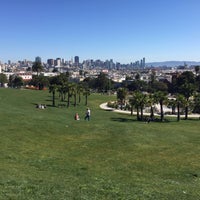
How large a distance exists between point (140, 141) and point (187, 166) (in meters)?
7.33

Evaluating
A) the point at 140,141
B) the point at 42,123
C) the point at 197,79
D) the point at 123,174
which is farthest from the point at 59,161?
the point at 197,79

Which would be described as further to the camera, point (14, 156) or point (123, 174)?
point (14, 156)

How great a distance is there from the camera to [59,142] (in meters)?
23.9

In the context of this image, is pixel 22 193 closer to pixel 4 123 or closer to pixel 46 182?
pixel 46 182

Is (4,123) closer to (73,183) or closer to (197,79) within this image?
(73,183)

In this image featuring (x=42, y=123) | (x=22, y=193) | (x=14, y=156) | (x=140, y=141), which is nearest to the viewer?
(x=22, y=193)

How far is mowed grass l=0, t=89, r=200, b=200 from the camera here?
41.8ft

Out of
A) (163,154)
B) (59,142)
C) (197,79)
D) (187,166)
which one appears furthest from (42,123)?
(197,79)

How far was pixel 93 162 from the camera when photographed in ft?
62.0

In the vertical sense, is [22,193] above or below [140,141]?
above

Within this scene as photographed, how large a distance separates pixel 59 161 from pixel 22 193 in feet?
22.3

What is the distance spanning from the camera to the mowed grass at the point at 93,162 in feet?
41.8

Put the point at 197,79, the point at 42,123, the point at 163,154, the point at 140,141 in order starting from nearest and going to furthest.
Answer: the point at 163,154
the point at 140,141
the point at 42,123
the point at 197,79

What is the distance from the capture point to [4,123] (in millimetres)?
27891
